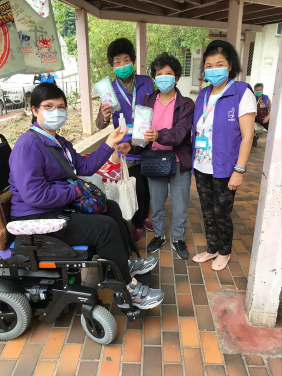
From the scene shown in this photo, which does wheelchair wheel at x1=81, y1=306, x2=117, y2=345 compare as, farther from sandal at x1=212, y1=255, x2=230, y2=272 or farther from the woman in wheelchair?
sandal at x1=212, y1=255, x2=230, y2=272

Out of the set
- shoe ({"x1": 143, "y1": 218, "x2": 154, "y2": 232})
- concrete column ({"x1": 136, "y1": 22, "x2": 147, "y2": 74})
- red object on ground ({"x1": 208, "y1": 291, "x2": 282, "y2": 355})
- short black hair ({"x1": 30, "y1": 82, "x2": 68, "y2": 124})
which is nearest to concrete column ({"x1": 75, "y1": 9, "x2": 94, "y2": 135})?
concrete column ({"x1": 136, "y1": 22, "x2": 147, "y2": 74})

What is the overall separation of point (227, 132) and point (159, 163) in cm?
62

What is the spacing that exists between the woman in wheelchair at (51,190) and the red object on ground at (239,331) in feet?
1.57

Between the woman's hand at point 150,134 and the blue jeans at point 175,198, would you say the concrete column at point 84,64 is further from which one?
the woman's hand at point 150,134

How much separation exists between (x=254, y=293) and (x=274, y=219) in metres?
0.53

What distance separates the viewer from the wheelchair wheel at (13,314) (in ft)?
6.17

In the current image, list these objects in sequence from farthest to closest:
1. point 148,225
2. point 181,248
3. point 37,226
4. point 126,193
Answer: point 148,225
point 181,248
point 126,193
point 37,226

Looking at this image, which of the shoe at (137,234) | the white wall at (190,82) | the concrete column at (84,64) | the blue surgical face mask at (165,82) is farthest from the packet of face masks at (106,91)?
the white wall at (190,82)

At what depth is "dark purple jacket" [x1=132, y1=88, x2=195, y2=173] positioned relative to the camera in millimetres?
2338

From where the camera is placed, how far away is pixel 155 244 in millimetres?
2961

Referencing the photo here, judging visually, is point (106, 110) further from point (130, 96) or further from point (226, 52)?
point (226, 52)

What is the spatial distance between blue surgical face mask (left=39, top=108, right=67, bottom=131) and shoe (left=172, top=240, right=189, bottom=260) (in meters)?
1.59

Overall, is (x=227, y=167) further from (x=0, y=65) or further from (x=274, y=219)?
(x=0, y=65)

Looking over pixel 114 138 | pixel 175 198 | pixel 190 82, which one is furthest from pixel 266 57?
pixel 114 138
